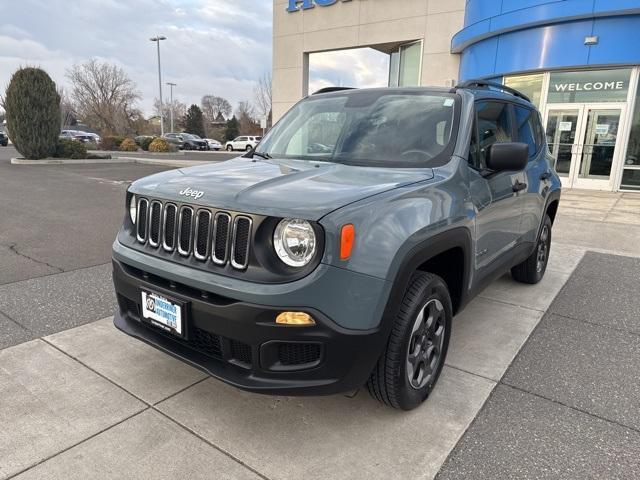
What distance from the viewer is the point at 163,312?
246 centimetres

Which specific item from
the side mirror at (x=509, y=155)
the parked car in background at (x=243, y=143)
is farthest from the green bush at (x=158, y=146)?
the side mirror at (x=509, y=155)

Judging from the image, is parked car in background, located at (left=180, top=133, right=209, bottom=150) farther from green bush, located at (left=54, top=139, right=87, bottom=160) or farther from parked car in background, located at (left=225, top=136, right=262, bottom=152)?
green bush, located at (left=54, top=139, right=87, bottom=160)

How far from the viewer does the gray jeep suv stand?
210 centimetres

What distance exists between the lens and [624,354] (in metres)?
3.52

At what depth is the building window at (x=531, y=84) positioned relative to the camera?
44.5ft

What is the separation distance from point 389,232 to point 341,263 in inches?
12.4

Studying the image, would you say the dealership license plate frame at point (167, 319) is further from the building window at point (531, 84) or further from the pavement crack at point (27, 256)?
the building window at point (531, 84)

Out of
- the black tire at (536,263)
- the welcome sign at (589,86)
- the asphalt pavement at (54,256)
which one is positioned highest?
the welcome sign at (589,86)

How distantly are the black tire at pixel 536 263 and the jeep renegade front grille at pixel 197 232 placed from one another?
3520 millimetres

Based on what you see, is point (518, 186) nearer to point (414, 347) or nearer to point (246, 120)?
point (414, 347)

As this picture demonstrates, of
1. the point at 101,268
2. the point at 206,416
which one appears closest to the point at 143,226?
the point at 206,416

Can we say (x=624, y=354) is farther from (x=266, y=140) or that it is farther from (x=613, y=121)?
(x=613, y=121)

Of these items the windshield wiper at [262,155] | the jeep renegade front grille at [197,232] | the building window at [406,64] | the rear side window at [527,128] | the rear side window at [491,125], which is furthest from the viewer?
the building window at [406,64]

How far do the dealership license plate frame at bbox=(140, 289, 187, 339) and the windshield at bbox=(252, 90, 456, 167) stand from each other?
142 centimetres
